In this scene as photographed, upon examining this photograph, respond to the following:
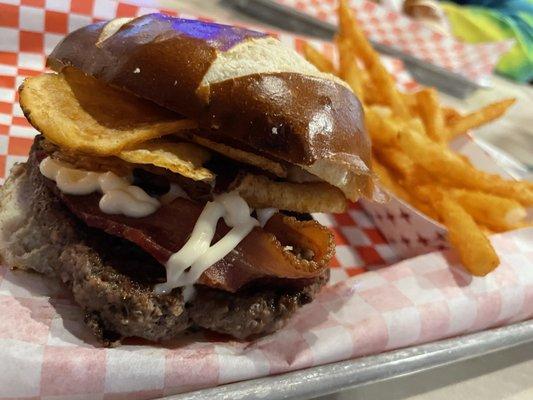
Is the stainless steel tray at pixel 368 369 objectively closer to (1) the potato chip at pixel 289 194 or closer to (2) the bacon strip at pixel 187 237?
(2) the bacon strip at pixel 187 237

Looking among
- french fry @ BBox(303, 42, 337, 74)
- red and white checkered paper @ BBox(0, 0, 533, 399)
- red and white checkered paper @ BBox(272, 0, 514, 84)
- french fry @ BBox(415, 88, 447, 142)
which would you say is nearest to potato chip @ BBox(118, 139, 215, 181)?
red and white checkered paper @ BBox(0, 0, 533, 399)

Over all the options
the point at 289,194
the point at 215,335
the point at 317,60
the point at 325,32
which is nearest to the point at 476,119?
the point at 317,60

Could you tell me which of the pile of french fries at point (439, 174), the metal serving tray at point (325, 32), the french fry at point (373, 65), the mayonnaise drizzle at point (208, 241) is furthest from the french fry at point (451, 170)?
the metal serving tray at point (325, 32)

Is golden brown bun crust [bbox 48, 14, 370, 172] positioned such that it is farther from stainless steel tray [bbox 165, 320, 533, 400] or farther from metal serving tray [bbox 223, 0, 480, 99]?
metal serving tray [bbox 223, 0, 480, 99]

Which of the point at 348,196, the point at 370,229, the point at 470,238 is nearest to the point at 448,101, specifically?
the point at 370,229

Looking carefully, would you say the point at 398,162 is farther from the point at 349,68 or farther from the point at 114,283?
the point at 114,283

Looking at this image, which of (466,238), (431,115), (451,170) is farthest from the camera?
(431,115)
